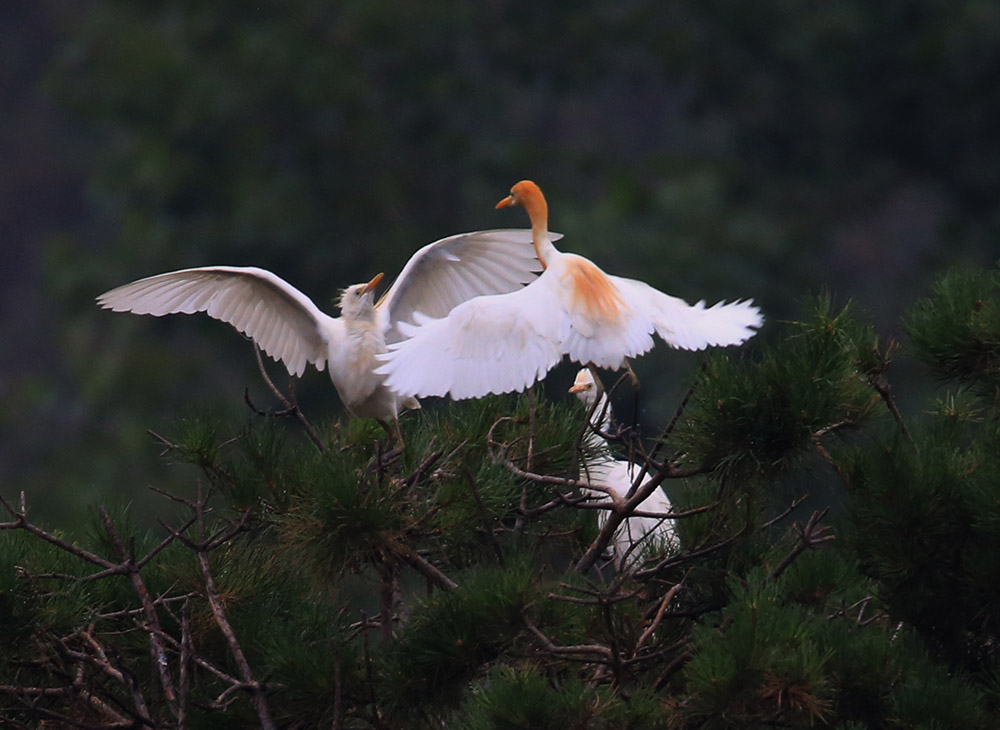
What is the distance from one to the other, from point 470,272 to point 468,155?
20.4 feet

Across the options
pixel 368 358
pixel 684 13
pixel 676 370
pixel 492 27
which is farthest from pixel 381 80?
pixel 368 358

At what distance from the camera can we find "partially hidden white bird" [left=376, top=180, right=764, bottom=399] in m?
2.34

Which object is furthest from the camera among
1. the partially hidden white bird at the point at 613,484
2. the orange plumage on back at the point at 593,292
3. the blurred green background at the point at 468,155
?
the blurred green background at the point at 468,155

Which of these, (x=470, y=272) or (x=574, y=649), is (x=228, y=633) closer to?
(x=574, y=649)

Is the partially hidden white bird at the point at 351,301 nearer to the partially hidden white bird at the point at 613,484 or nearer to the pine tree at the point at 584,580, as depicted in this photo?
the partially hidden white bird at the point at 613,484

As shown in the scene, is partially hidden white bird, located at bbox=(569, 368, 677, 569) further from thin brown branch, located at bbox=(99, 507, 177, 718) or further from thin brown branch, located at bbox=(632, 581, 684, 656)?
thin brown branch, located at bbox=(99, 507, 177, 718)

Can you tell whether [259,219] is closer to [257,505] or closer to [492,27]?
[492,27]

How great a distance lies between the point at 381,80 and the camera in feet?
32.2

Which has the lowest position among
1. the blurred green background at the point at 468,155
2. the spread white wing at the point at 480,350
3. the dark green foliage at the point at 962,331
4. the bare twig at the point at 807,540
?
the blurred green background at the point at 468,155

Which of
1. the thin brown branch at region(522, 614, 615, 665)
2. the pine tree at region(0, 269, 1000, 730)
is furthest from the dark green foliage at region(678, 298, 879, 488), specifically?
the thin brown branch at region(522, 614, 615, 665)

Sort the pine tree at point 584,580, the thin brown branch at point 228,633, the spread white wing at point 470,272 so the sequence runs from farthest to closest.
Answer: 1. the spread white wing at point 470,272
2. the thin brown branch at point 228,633
3. the pine tree at point 584,580

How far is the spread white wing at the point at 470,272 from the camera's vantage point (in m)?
3.30

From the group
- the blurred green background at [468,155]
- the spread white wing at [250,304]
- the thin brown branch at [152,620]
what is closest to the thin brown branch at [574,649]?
the thin brown branch at [152,620]

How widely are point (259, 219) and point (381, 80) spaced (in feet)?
4.43
